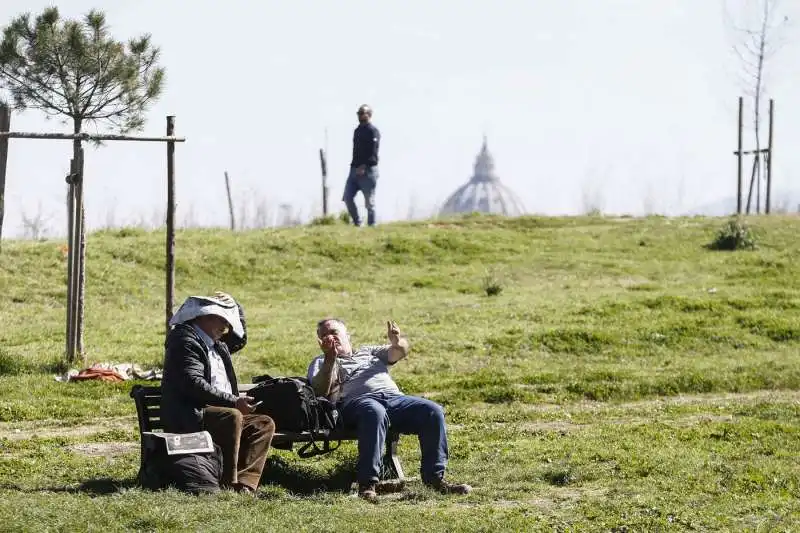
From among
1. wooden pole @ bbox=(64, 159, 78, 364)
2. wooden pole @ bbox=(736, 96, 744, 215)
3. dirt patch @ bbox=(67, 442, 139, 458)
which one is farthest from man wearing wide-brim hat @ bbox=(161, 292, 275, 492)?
wooden pole @ bbox=(736, 96, 744, 215)

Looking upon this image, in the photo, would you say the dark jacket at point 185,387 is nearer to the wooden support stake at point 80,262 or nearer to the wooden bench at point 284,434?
the wooden bench at point 284,434

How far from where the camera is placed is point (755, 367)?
16.6 meters

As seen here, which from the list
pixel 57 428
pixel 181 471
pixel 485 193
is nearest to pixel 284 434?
pixel 181 471

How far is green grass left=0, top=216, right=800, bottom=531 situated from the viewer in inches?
340

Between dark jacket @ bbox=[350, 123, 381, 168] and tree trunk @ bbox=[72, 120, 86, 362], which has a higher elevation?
dark jacket @ bbox=[350, 123, 381, 168]

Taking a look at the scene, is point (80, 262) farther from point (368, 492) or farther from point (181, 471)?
point (368, 492)

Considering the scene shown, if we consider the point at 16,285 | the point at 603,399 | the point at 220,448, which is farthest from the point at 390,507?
the point at 16,285

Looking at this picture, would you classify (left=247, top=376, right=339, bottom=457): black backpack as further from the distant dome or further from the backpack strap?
the distant dome

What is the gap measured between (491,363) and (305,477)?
6.69 meters

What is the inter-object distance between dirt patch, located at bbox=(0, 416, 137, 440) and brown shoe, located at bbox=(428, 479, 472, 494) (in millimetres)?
4171

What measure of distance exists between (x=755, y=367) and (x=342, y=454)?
24.9 feet

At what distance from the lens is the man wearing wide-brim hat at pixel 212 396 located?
9062 millimetres

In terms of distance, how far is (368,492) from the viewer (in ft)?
30.0

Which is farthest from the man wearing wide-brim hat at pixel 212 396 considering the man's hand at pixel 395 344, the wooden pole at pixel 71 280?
the wooden pole at pixel 71 280
